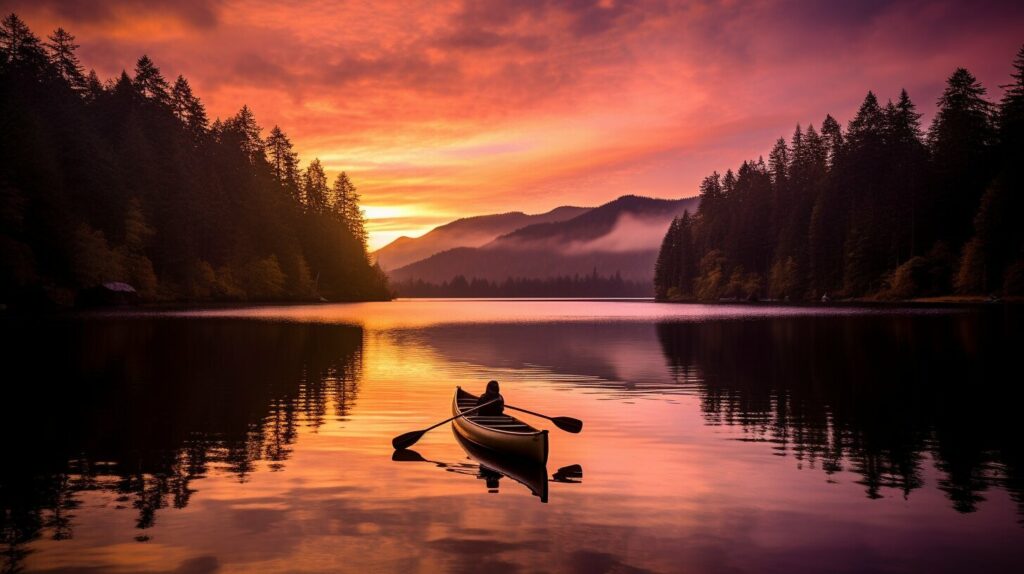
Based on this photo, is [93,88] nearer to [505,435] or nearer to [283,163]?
[283,163]

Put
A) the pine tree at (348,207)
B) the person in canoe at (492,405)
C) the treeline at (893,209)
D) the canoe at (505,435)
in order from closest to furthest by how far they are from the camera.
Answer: the canoe at (505,435) → the person in canoe at (492,405) → the treeline at (893,209) → the pine tree at (348,207)

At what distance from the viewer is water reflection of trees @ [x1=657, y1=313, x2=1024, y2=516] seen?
1673cm

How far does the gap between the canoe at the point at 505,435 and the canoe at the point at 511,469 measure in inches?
4.6

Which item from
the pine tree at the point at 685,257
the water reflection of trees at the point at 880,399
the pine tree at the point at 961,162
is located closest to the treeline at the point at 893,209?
the pine tree at the point at 961,162

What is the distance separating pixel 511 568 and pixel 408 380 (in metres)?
24.2

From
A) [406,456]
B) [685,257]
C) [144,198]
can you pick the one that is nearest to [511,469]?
[406,456]

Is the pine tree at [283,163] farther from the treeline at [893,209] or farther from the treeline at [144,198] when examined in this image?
the treeline at [893,209]

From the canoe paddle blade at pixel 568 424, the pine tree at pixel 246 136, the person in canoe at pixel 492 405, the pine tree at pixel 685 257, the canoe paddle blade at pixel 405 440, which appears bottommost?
the canoe paddle blade at pixel 405 440

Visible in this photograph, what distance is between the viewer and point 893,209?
114 meters

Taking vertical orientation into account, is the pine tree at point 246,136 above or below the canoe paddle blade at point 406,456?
above

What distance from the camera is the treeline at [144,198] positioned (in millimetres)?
81062

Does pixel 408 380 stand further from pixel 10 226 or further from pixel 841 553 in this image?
pixel 10 226

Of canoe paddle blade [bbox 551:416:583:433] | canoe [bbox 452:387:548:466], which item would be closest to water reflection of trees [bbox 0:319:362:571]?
canoe [bbox 452:387:548:466]

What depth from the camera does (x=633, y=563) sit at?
10539mm
